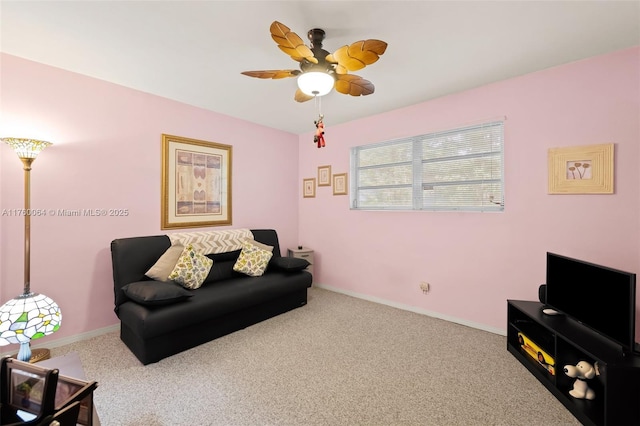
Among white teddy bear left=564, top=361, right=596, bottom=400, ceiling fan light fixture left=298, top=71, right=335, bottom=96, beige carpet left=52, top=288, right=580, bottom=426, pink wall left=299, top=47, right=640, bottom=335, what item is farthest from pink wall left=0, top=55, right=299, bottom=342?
white teddy bear left=564, top=361, right=596, bottom=400

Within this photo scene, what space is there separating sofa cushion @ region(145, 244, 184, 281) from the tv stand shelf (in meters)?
3.26

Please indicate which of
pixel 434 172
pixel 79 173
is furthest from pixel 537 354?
pixel 79 173

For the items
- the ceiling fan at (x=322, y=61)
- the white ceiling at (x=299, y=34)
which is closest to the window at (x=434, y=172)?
the white ceiling at (x=299, y=34)

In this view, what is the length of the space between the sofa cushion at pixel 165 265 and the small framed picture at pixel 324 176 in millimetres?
2304

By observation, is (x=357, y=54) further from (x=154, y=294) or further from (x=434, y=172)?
(x=154, y=294)

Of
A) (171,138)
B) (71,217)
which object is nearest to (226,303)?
(71,217)

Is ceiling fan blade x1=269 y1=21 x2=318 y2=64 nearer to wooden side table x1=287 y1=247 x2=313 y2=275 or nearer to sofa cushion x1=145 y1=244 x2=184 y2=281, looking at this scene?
sofa cushion x1=145 y1=244 x2=184 y2=281

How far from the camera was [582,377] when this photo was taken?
69.8 inches

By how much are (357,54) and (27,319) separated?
293 cm

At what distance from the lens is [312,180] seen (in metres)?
4.60

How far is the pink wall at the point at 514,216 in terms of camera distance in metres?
2.23

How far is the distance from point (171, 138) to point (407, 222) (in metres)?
3.04

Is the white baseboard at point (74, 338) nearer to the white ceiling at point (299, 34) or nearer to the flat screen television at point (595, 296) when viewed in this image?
the white ceiling at point (299, 34)

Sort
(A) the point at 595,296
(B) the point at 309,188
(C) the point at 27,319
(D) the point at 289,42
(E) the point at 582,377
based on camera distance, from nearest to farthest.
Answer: (D) the point at 289,42 → (E) the point at 582,377 → (A) the point at 595,296 → (C) the point at 27,319 → (B) the point at 309,188
